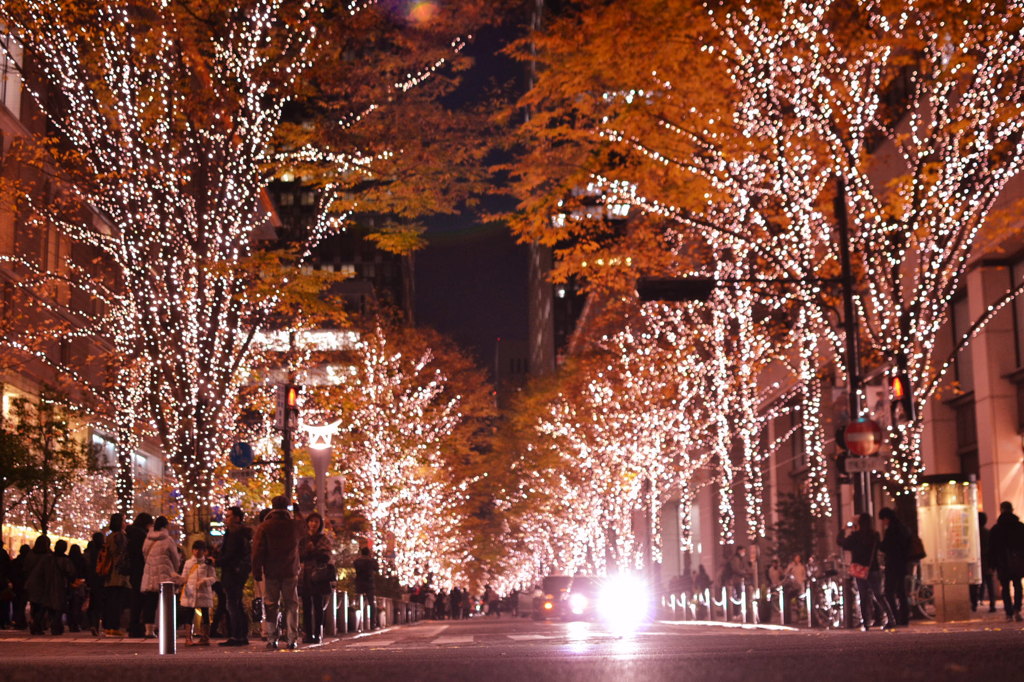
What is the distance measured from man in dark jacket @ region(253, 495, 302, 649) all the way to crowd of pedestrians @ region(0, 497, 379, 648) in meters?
0.01

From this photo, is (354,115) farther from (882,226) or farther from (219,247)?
(882,226)

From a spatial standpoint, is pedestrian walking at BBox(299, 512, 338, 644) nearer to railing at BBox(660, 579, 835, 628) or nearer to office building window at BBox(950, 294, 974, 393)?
railing at BBox(660, 579, 835, 628)

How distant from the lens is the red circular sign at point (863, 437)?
2009cm

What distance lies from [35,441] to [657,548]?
2253 cm

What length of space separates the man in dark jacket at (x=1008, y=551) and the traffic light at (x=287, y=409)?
10618mm

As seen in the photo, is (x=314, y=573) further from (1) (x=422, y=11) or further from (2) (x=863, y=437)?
(1) (x=422, y=11)

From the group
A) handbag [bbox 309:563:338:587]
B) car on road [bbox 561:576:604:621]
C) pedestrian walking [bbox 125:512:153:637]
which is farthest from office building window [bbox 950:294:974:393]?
pedestrian walking [bbox 125:512:153:637]

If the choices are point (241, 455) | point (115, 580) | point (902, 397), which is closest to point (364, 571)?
point (241, 455)

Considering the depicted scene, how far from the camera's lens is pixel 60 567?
75.1 ft

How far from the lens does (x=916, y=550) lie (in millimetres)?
19578

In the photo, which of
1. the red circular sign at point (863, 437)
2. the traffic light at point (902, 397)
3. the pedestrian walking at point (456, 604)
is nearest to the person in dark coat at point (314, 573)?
the red circular sign at point (863, 437)

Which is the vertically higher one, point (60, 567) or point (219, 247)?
point (219, 247)

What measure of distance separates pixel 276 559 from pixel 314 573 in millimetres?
3925

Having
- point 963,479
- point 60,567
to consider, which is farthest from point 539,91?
point 60,567
